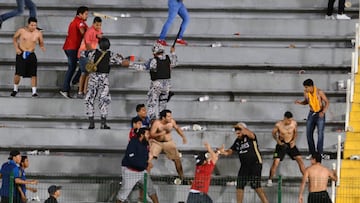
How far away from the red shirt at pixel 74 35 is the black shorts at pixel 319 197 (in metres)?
7.06

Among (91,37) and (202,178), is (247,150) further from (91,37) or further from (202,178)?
(91,37)

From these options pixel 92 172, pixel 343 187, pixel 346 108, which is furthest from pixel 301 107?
pixel 92 172

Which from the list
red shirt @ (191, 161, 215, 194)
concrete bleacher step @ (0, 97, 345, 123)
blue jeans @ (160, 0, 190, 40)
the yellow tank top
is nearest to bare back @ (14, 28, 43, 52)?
concrete bleacher step @ (0, 97, 345, 123)

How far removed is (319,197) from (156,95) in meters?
4.56

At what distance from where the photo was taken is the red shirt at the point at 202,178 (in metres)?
26.2

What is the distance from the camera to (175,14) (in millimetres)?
30875

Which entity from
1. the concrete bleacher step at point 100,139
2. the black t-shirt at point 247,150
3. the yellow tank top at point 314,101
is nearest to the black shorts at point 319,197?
the black t-shirt at point 247,150

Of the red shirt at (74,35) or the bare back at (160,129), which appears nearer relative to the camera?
the bare back at (160,129)

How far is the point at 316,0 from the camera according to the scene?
32.7 meters

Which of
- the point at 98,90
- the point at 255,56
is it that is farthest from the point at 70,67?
the point at 255,56

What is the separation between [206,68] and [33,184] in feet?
19.6

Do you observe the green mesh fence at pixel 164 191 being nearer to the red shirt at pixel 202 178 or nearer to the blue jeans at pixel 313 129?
the blue jeans at pixel 313 129

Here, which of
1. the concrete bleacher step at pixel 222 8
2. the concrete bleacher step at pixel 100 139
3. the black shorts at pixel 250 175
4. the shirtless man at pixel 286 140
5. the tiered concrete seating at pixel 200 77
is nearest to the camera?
the black shorts at pixel 250 175

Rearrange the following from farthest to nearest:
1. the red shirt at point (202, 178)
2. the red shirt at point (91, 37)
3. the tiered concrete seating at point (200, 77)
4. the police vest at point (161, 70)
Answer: the red shirt at point (91, 37)
the tiered concrete seating at point (200, 77)
the police vest at point (161, 70)
the red shirt at point (202, 178)
